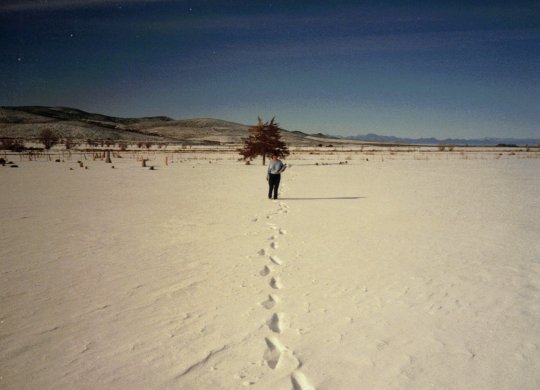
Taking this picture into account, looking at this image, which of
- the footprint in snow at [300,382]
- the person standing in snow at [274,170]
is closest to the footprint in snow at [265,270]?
the footprint in snow at [300,382]

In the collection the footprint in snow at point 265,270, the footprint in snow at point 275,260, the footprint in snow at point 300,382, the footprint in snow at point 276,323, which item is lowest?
the footprint in snow at point 275,260

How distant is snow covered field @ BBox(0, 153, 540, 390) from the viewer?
332 centimetres

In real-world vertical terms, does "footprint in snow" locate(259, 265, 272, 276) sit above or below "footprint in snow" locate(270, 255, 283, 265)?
above

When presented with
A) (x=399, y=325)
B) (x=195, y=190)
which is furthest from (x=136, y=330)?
(x=195, y=190)

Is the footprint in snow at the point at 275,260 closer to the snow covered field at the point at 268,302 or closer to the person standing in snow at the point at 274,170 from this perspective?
the snow covered field at the point at 268,302

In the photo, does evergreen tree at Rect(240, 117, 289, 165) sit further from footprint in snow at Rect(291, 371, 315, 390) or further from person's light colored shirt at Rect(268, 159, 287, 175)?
footprint in snow at Rect(291, 371, 315, 390)

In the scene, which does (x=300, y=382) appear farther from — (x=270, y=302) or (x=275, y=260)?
(x=275, y=260)

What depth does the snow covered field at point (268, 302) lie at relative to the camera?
10.9 feet

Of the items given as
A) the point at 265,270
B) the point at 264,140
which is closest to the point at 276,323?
the point at 265,270

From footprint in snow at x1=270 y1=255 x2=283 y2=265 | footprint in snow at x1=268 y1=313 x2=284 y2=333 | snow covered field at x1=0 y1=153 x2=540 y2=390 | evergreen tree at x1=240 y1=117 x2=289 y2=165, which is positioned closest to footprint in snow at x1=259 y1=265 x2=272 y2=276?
snow covered field at x1=0 y1=153 x2=540 y2=390

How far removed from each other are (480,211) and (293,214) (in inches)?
240

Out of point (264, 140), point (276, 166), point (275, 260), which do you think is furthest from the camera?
point (264, 140)

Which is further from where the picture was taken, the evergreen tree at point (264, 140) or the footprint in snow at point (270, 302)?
the evergreen tree at point (264, 140)

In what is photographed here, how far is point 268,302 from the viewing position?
4.73 metres
